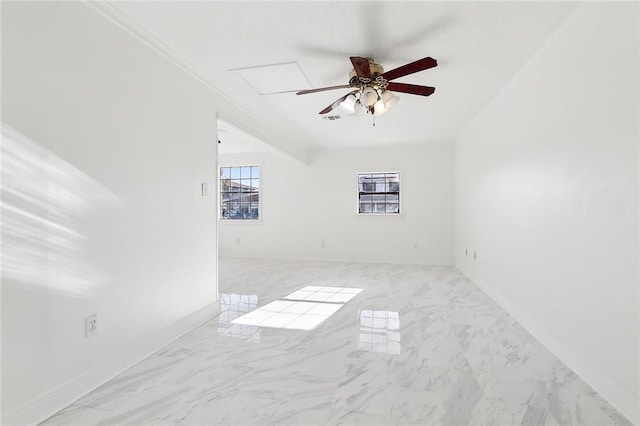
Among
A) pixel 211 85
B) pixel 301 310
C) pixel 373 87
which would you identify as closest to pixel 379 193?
pixel 301 310

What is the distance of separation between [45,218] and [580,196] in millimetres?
3138

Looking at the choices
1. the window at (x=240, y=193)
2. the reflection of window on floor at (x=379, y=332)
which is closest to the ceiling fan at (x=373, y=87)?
the reflection of window on floor at (x=379, y=332)

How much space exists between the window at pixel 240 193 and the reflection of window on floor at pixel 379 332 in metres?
4.38

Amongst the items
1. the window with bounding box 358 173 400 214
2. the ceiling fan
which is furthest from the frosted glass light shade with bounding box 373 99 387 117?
the window with bounding box 358 173 400 214

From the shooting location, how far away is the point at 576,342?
215 cm

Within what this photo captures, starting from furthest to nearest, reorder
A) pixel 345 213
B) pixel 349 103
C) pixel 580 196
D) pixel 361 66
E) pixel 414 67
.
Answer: pixel 345 213 → pixel 349 103 → pixel 361 66 → pixel 414 67 → pixel 580 196

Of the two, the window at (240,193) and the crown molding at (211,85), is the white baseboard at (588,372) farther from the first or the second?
the window at (240,193)

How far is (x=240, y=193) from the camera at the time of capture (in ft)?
24.1

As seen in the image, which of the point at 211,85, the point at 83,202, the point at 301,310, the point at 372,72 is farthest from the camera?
the point at 301,310

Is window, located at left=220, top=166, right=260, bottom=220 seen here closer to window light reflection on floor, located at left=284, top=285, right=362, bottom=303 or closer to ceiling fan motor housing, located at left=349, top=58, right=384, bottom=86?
window light reflection on floor, located at left=284, top=285, right=362, bottom=303

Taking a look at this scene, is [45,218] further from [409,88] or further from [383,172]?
[383,172]

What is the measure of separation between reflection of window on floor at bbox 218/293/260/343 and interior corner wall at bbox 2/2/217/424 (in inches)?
14.1

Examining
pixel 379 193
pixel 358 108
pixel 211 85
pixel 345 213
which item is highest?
pixel 211 85

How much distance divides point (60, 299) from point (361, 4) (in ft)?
8.01
